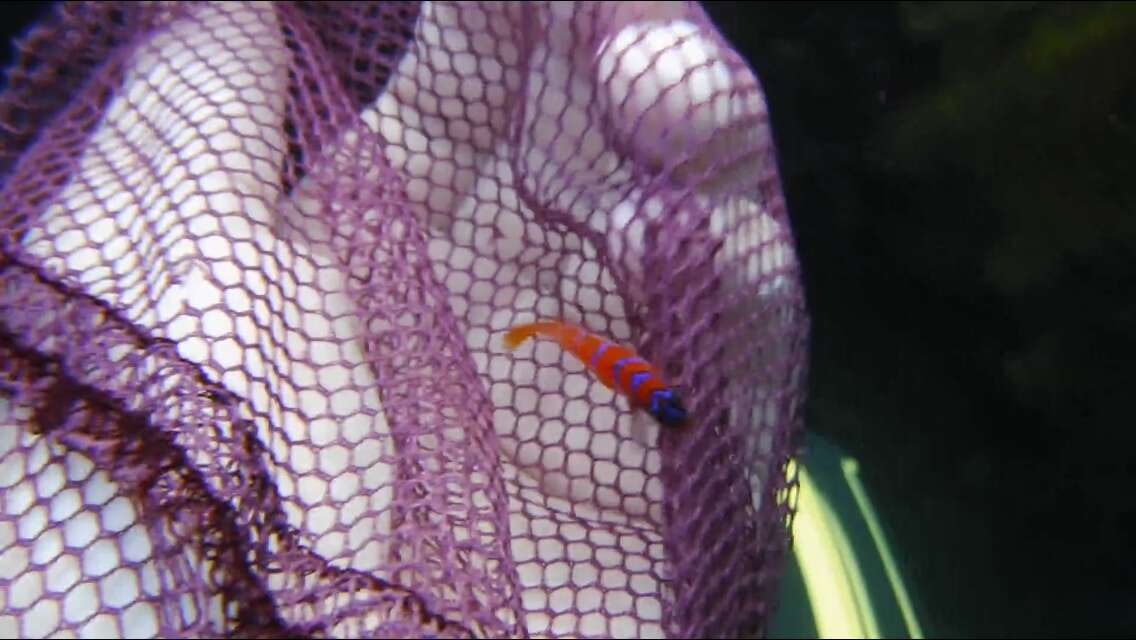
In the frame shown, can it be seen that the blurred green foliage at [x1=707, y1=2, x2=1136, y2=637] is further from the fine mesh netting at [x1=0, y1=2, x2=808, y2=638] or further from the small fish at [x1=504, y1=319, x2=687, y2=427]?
the small fish at [x1=504, y1=319, x2=687, y2=427]

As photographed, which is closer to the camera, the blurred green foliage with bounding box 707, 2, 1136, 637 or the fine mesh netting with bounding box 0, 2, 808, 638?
the fine mesh netting with bounding box 0, 2, 808, 638

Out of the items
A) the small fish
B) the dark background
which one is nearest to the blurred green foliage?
the dark background

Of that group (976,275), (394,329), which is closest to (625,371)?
(394,329)

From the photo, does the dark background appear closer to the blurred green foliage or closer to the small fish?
the blurred green foliage

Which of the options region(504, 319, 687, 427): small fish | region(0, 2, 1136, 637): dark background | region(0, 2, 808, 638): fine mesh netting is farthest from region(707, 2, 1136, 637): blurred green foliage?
region(504, 319, 687, 427): small fish

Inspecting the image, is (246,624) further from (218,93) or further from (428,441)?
(218,93)

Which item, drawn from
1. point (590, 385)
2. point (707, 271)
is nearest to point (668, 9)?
point (707, 271)

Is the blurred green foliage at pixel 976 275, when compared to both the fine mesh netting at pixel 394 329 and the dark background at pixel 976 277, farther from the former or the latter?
the fine mesh netting at pixel 394 329
